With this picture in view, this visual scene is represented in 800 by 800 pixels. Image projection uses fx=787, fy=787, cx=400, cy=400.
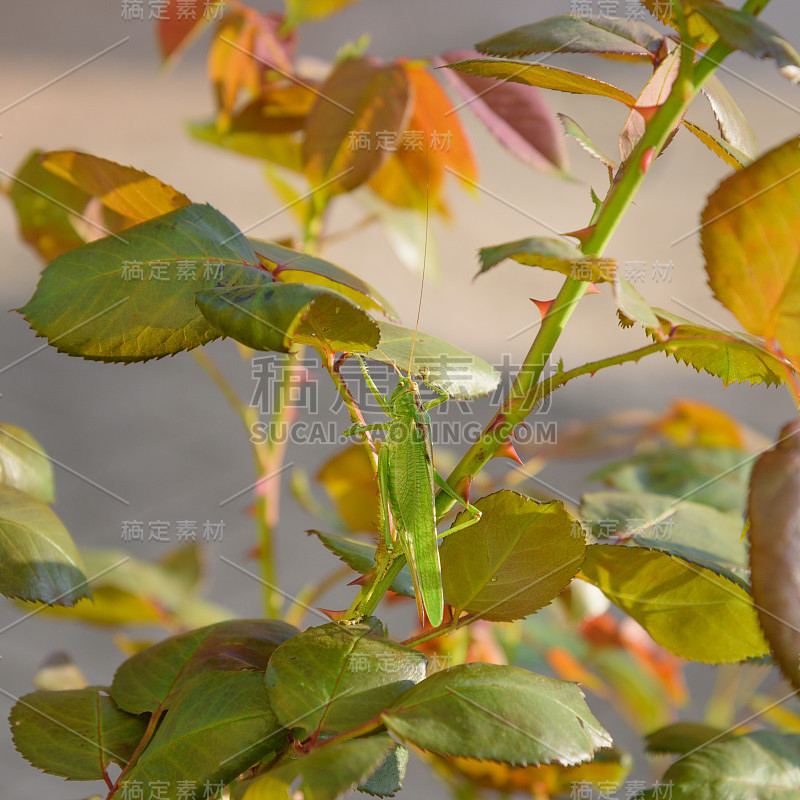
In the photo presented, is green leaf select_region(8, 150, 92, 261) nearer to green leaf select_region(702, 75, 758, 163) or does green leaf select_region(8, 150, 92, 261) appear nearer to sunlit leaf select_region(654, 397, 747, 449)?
green leaf select_region(702, 75, 758, 163)

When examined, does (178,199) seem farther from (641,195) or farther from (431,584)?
(641,195)

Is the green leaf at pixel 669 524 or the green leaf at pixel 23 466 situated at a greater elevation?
the green leaf at pixel 669 524

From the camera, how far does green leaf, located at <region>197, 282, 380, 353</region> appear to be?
0.25m

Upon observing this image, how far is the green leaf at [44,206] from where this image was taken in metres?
0.60

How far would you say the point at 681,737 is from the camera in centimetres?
44

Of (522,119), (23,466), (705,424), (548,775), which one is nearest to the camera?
(23,466)

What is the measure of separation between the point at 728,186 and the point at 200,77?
3538 mm

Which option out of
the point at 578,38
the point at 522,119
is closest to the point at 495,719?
the point at 578,38

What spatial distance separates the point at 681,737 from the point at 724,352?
234 millimetres

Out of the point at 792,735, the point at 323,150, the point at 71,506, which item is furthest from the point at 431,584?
the point at 71,506

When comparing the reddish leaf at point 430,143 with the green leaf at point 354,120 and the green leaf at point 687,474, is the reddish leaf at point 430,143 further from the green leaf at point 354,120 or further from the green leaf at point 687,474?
the green leaf at point 687,474

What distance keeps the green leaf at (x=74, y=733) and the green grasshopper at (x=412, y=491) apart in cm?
14

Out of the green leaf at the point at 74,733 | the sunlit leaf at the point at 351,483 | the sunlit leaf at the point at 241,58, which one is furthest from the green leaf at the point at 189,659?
the sunlit leaf at the point at 241,58

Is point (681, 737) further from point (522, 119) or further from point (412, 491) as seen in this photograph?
point (522, 119)
